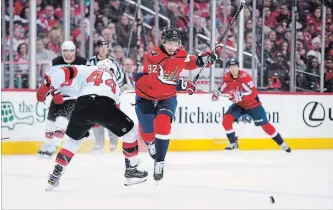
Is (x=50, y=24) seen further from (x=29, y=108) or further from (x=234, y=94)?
(x=234, y=94)

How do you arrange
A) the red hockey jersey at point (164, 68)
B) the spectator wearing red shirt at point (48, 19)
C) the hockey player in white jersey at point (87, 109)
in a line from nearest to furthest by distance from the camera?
the hockey player in white jersey at point (87, 109)
the red hockey jersey at point (164, 68)
the spectator wearing red shirt at point (48, 19)

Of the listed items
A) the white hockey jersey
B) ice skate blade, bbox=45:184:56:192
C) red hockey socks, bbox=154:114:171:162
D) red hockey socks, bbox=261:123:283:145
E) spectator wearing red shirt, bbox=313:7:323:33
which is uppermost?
spectator wearing red shirt, bbox=313:7:323:33

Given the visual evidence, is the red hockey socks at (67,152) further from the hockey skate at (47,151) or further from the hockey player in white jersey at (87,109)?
the hockey skate at (47,151)

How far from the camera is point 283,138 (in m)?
7.66

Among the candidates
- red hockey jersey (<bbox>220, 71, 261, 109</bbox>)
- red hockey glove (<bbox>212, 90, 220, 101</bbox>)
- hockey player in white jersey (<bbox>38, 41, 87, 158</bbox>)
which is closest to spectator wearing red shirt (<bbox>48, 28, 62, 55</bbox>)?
hockey player in white jersey (<bbox>38, 41, 87, 158</bbox>)

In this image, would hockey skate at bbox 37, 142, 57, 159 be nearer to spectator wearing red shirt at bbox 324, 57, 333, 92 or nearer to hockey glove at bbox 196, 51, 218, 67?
hockey glove at bbox 196, 51, 218, 67

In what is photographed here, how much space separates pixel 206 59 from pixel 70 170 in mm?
1452

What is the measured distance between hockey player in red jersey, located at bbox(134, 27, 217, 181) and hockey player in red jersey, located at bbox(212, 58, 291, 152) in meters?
2.36

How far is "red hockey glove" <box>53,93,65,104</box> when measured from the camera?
605 centimetres

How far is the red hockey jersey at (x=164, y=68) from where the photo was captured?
4527 millimetres

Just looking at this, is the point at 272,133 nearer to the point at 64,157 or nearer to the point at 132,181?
the point at 132,181

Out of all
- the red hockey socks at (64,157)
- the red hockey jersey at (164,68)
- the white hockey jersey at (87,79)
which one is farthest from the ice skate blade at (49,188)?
the red hockey jersey at (164,68)

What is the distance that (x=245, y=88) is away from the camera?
695 cm

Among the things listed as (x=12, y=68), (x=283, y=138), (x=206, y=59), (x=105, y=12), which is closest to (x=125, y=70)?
(x=105, y=12)
